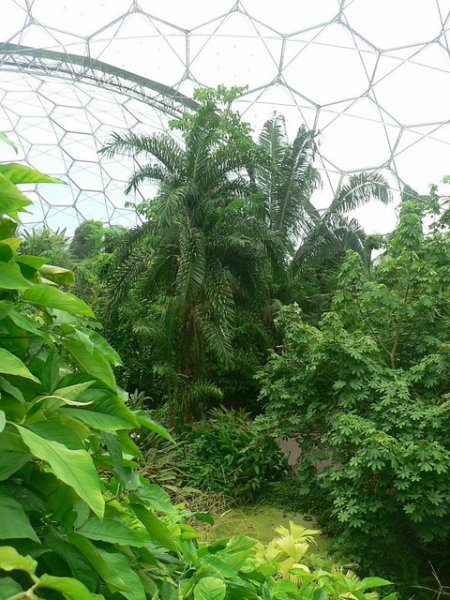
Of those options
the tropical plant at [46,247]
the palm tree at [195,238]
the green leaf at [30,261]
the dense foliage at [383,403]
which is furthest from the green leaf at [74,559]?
the tropical plant at [46,247]

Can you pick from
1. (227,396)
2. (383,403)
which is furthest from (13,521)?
(227,396)

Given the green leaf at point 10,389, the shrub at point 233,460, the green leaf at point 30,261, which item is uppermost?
the green leaf at point 30,261

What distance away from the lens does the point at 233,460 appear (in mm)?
10258

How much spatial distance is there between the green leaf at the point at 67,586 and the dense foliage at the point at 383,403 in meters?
6.29

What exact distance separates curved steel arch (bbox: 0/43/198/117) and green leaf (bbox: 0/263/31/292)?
92.1ft

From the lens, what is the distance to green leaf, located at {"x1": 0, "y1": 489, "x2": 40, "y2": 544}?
37.9 inches

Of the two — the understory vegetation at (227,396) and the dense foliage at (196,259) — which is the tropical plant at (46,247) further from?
the dense foliage at (196,259)

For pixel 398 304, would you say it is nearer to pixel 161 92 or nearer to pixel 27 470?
pixel 27 470

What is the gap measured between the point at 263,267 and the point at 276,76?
16.1 metres

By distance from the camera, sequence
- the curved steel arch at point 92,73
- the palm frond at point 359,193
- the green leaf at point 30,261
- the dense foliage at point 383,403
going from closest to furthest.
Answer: the green leaf at point 30,261
the dense foliage at point 383,403
the palm frond at point 359,193
the curved steel arch at point 92,73

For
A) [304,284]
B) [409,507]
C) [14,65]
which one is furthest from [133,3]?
[409,507]

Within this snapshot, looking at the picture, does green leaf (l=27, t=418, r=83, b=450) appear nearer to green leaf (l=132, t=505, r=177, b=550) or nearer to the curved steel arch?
green leaf (l=132, t=505, r=177, b=550)

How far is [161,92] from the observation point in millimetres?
28875

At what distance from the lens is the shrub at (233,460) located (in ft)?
31.8
